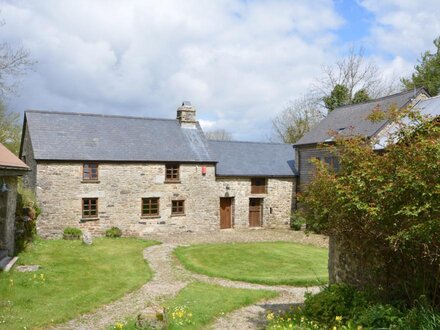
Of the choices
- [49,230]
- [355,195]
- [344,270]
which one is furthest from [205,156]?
[355,195]

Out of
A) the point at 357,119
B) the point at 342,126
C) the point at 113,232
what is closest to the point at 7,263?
the point at 113,232

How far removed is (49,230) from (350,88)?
32.0m

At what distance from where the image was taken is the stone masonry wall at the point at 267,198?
A: 88.7ft

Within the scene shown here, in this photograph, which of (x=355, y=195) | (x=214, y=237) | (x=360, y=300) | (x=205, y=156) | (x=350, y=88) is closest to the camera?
(x=355, y=195)

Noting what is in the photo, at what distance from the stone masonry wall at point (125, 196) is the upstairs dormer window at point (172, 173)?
0.26m

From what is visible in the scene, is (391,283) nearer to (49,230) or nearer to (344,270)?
(344,270)

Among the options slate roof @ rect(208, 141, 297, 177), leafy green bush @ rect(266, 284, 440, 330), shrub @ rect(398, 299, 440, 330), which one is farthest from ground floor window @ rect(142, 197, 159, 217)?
shrub @ rect(398, 299, 440, 330)

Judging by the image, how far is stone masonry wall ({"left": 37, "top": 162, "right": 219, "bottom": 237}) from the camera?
22.4 m

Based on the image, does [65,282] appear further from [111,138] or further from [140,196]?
[111,138]

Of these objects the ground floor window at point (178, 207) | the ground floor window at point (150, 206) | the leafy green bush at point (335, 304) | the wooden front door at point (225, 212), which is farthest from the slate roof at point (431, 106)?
the ground floor window at point (150, 206)

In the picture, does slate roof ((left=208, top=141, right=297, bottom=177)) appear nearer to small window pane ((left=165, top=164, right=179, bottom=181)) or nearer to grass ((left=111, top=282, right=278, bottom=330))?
small window pane ((left=165, top=164, right=179, bottom=181))

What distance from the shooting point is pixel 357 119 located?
26203mm

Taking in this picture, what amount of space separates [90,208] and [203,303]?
14.3 metres

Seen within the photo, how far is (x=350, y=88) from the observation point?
4188cm
